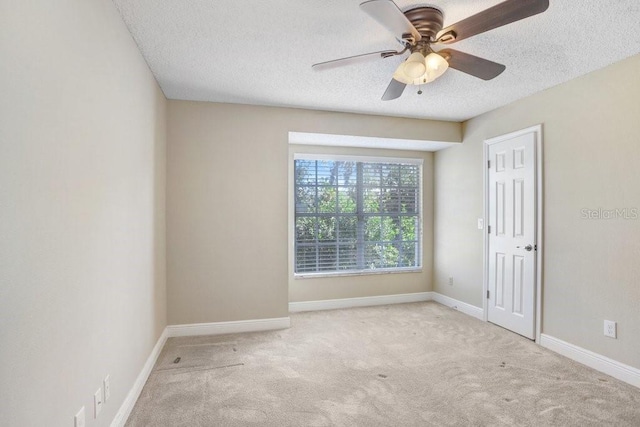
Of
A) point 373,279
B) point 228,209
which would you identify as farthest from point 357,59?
point 373,279

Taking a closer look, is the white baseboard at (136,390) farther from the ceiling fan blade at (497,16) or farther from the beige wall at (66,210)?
the ceiling fan blade at (497,16)

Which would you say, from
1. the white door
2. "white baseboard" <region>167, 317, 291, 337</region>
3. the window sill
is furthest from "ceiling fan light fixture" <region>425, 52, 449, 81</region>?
the window sill

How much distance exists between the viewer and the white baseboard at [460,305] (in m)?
3.92

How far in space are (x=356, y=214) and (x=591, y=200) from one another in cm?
256

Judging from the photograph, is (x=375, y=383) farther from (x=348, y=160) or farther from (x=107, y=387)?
(x=348, y=160)

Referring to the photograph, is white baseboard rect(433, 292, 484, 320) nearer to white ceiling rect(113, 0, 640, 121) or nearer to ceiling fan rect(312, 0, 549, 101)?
white ceiling rect(113, 0, 640, 121)

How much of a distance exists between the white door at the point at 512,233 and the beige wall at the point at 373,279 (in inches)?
42.9

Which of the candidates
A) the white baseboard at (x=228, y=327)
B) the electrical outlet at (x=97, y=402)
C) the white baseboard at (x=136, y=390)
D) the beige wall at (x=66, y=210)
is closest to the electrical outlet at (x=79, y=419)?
the beige wall at (x=66, y=210)

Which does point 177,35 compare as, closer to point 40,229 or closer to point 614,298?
point 40,229

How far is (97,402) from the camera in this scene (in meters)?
1.59

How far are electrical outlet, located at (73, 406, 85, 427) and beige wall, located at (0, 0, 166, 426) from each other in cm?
4

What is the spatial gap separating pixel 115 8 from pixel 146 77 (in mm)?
738

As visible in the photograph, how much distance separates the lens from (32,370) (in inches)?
42.4

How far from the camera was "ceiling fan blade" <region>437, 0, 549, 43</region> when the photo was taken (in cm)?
144
